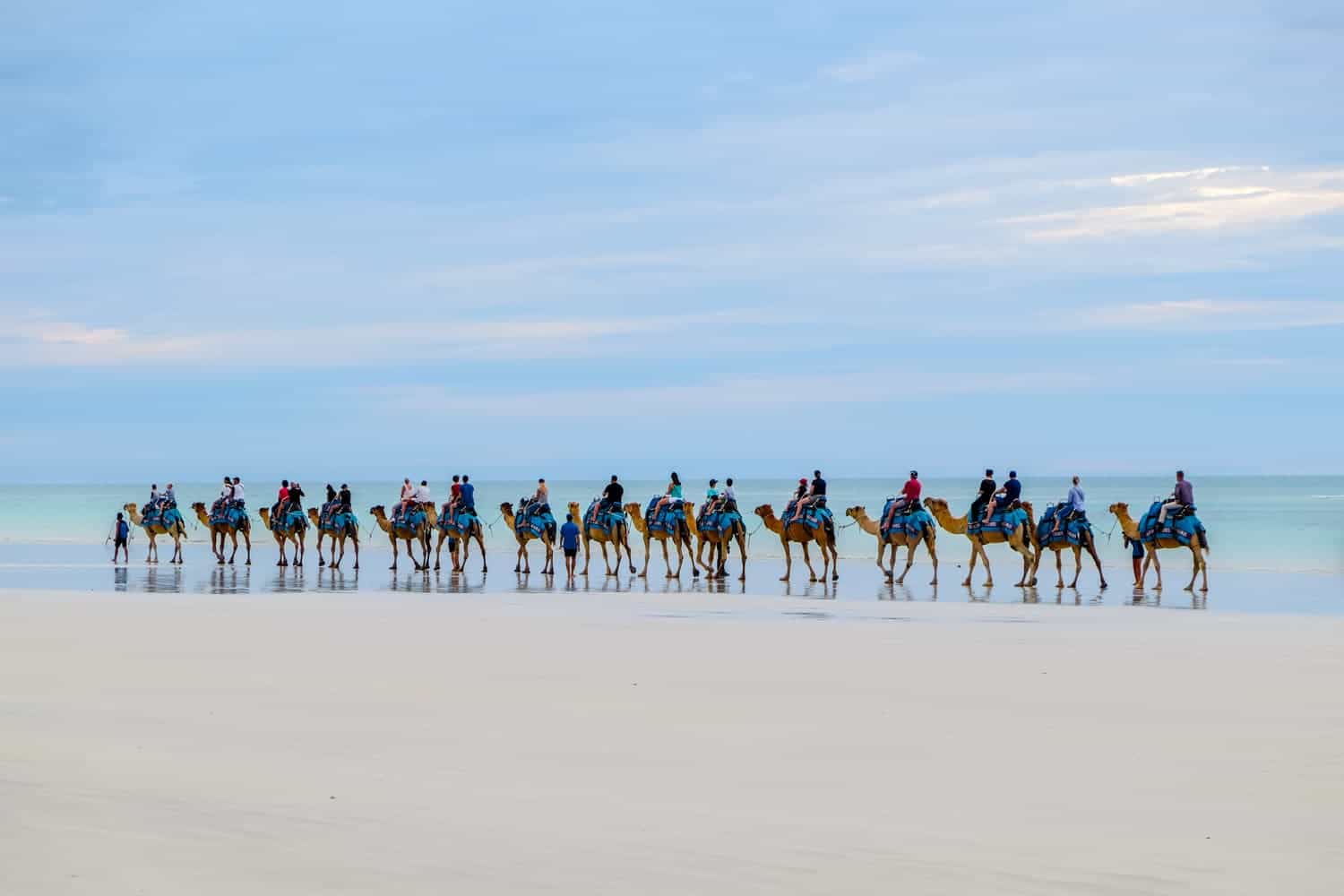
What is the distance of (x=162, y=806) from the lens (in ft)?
29.4

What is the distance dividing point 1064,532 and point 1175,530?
1951 mm

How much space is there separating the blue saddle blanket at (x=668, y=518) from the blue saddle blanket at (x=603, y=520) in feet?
Answer: 2.43

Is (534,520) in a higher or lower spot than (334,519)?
lower

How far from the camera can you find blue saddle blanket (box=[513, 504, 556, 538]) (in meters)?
32.6

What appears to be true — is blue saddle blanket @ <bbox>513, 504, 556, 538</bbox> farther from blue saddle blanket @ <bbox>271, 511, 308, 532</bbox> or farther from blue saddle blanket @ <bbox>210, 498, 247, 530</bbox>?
blue saddle blanket @ <bbox>210, 498, 247, 530</bbox>

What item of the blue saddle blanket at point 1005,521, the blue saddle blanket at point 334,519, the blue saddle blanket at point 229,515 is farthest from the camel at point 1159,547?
the blue saddle blanket at point 229,515

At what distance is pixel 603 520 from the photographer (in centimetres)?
3219

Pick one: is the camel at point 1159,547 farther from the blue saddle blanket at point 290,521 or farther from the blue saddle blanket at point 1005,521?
the blue saddle blanket at point 290,521

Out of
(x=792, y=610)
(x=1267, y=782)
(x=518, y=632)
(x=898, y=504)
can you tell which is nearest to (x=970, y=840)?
(x=1267, y=782)

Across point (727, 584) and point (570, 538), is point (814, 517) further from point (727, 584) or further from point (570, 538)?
point (570, 538)

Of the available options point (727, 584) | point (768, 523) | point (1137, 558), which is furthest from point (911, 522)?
point (1137, 558)

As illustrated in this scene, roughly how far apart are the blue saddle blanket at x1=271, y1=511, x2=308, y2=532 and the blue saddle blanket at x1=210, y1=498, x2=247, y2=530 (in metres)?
1.55

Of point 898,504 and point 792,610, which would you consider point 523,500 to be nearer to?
point 898,504

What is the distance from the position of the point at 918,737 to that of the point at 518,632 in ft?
27.8
